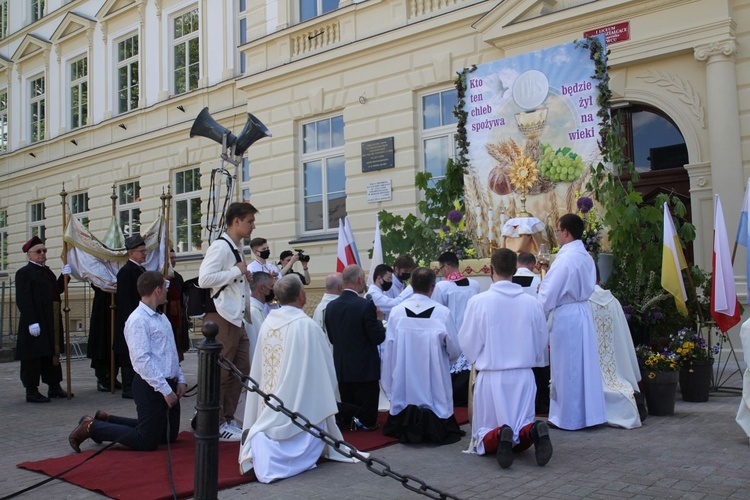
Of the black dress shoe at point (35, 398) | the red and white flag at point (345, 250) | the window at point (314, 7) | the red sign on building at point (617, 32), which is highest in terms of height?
the window at point (314, 7)

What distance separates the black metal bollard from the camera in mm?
3834

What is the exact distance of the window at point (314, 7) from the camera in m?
15.3

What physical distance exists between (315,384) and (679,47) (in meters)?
7.64

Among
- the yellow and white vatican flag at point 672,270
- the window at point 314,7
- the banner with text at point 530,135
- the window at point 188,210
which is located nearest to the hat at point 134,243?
the banner with text at point 530,135

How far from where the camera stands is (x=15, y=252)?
980 inches

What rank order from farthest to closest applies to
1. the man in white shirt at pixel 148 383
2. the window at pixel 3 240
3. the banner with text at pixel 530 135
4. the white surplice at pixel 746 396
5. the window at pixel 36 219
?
the window at pixel 3 240 < the window at pixel 36 219 < the banner with text at pixel 530 135 < the man in white shirt at pixel 148 383 < the white surplice at pixel 746 396

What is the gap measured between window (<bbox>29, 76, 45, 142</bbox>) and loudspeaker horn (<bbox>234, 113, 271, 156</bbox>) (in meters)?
14.6

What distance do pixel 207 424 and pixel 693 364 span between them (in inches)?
222

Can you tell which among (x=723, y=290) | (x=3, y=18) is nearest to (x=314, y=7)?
(x=723, y=290)

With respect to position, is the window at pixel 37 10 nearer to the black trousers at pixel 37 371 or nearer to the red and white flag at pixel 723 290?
the black trousers at pixel 37 371

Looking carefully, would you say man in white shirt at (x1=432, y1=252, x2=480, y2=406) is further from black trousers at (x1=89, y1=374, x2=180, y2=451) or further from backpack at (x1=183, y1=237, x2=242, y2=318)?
black trousers at (x1=89, y1=374, x2=180, y2=451)

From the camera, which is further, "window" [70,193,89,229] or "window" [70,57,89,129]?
"window" [70,57,89,129]

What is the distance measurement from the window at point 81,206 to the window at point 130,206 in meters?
1.74

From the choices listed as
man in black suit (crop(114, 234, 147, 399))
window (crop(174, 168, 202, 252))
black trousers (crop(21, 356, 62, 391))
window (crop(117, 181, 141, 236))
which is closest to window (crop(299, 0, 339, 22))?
window (crop(174, 168, 202, 252))
